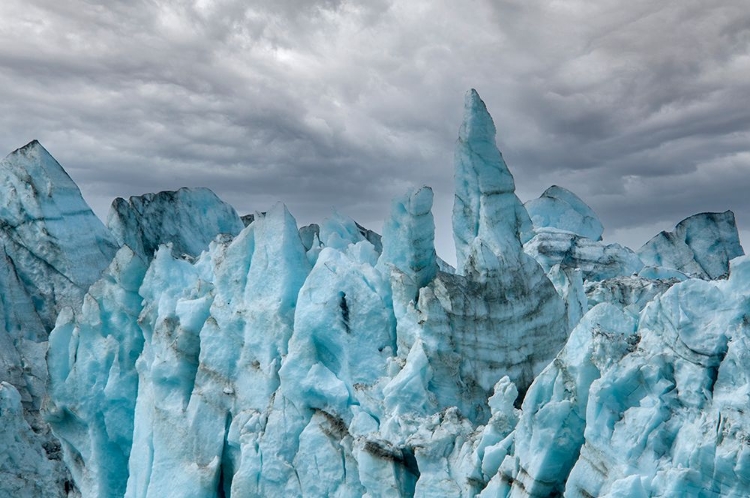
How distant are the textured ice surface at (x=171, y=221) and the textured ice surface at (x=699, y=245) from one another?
13.3 meters

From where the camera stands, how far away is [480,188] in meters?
17.3

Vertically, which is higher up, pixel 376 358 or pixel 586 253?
pixel 586 253

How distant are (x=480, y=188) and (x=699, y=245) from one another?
13.1m

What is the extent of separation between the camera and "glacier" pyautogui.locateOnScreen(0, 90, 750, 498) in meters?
10.7

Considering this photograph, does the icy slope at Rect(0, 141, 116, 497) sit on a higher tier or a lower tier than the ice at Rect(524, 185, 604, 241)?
lower

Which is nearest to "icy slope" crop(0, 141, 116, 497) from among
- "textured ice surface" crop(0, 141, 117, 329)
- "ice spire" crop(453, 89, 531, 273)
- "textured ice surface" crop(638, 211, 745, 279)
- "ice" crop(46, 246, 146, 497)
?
"textured ice surface" crop(0, 141, 117, 329)

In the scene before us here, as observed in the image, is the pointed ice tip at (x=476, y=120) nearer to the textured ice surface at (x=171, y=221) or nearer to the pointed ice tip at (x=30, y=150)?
the textured ice surface at (x=171, y=221)

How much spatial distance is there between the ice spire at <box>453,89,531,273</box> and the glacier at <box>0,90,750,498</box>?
0.05 meters

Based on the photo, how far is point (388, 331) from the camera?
54.8ft

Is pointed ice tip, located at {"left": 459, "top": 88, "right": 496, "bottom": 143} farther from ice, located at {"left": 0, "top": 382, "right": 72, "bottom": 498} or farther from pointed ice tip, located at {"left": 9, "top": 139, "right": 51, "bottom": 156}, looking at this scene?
pointed ice tip, located at {"left": 9, "top": 139, "right": 51, "bottom": 156}

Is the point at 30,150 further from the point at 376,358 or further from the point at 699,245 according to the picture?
the point at 699,245

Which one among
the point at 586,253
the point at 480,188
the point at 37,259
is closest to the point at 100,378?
the point at 37,259

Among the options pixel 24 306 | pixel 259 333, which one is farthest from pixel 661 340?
pixel 24 306

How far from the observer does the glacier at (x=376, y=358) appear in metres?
10.7
